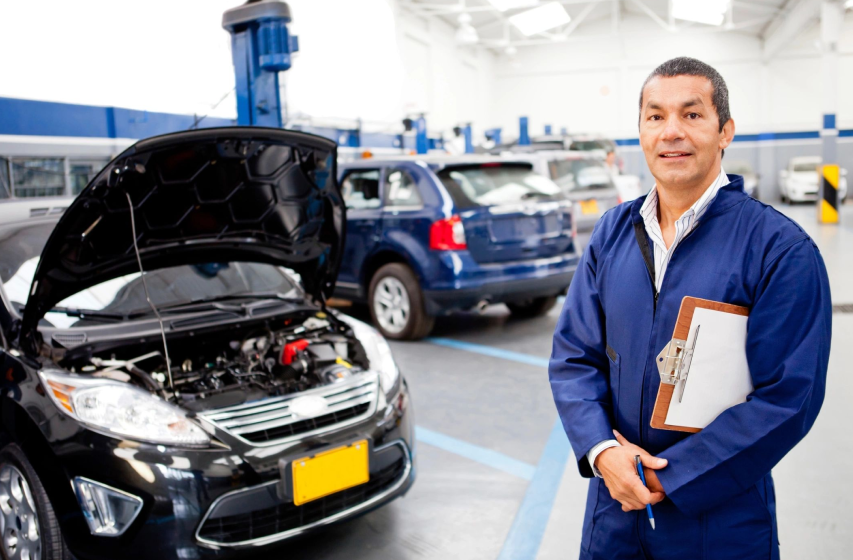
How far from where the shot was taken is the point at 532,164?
6.12 meters

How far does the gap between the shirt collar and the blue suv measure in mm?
3903

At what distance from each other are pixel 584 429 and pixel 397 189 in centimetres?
454

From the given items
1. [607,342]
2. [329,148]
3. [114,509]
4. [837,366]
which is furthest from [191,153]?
[837,366]

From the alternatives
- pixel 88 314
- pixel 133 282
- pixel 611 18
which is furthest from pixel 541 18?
pixel 88 314

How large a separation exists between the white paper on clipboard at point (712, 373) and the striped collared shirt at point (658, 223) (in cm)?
14

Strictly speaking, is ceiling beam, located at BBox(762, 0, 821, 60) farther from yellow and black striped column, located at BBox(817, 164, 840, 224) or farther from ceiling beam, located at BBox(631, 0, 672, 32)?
yellow and black striped column, located at BBox(817, 164, 840, 224)

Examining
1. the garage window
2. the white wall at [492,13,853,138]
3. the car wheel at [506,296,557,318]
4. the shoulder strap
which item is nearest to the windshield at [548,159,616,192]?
the car wheel at [506,296,557,318]

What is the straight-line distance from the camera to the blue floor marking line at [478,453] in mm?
3420

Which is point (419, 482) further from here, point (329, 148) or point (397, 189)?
point (397, 189)

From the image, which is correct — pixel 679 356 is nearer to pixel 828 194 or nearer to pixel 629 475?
pixel 629 475

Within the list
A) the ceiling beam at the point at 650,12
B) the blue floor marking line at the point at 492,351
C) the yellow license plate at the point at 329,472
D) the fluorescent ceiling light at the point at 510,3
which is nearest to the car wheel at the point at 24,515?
the yellow license plate at the point at 329,472

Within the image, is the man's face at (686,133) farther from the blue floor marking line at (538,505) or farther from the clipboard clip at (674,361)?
the blue floor marking line at (538,505)

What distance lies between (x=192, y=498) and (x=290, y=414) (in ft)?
1.43

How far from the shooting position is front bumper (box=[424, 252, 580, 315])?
547 centimetres
